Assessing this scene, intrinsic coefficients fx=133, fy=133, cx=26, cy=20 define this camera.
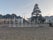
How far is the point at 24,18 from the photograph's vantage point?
3612cm

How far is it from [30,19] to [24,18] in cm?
516

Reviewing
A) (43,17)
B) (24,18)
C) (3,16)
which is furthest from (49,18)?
(3,16)

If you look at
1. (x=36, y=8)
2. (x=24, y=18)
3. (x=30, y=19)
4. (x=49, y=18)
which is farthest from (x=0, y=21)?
(x=49, y=18)

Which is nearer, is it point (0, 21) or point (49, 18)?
point (0, 21)

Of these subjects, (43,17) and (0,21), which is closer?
(0,21)

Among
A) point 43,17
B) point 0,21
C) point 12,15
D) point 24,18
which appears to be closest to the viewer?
point 0,21

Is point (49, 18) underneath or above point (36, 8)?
underneath

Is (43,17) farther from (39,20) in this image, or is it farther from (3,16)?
(3,16)

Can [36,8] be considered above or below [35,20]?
above

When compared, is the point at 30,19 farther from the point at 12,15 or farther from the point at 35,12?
the point at 12,15

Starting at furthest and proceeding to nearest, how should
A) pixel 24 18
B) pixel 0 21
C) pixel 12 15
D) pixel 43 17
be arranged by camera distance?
1. pixel 43 17
2. pixel 12 15
3. pixel 24 18
4. pixel 0 21

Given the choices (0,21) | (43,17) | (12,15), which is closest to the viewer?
(0,21)

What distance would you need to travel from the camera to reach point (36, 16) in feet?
139

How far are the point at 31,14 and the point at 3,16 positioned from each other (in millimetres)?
8533
